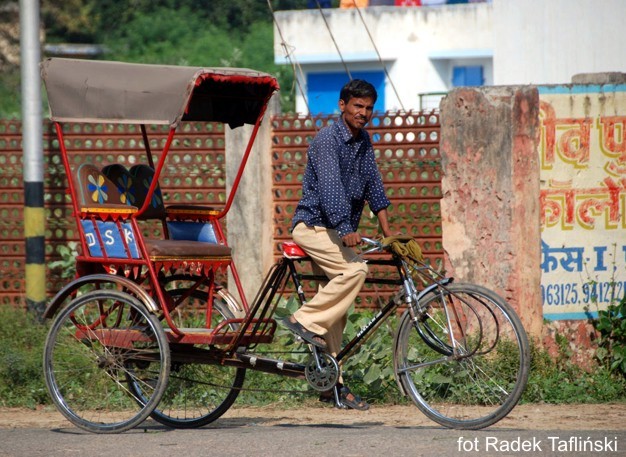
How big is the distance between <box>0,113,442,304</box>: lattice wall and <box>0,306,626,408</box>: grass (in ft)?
3.98

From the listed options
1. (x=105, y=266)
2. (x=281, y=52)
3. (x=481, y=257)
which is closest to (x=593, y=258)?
(x=481, y=257)

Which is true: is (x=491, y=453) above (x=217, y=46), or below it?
below

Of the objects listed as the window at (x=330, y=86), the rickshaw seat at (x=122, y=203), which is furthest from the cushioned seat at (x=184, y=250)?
the window at (x=330, y=86)

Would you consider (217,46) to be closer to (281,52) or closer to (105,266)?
(281,52)

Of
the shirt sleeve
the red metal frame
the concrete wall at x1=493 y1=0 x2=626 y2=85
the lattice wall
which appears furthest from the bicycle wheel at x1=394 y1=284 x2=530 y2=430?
the concrete wall at x1=493 y1=0 x2=626 y2=85

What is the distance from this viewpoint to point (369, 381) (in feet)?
24.5

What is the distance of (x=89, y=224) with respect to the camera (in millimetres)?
6508

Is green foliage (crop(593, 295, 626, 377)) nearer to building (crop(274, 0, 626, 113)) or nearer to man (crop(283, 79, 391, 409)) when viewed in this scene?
man (crop(283, 79, 391, 409))

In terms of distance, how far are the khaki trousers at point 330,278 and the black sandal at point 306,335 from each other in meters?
0.03

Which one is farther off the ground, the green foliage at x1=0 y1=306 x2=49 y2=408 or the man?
the man

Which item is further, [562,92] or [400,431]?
[562,92]

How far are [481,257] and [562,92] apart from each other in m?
1.42

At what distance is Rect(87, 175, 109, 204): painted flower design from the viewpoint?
6621mm

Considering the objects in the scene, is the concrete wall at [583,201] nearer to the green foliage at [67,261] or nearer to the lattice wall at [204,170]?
the lattice wall at [204,170]
